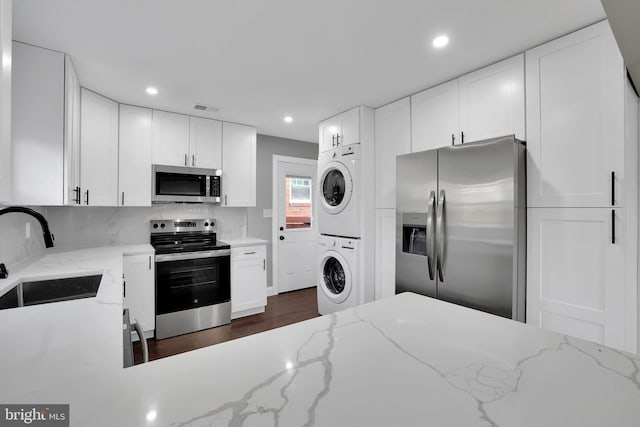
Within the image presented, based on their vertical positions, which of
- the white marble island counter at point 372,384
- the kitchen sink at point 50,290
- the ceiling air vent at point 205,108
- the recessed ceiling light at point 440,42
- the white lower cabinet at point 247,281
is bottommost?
the white lower cabinet at point 247,281

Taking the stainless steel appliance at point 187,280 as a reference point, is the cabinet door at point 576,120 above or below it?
above

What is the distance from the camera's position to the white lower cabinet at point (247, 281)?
137 inches

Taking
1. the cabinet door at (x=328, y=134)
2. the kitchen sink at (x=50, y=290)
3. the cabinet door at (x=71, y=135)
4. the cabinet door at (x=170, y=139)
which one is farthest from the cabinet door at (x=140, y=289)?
the cabinet door at (x=328, y=134)

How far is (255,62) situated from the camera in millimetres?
2291

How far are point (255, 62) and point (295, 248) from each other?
116 inches

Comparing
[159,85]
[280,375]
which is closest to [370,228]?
[159,85]

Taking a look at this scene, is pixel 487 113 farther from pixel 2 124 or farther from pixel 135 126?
pixel 135 126

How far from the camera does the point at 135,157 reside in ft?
10.3

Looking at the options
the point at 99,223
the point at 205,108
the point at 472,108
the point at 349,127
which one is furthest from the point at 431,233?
the point at 99,223

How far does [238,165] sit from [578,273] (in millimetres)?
3396

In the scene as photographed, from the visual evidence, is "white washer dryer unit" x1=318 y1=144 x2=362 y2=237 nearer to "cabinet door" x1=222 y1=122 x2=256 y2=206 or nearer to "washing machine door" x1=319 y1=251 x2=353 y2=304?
"washing machine door" x1=319 y1=251 x2=353 y2=304

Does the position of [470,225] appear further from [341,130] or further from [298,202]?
[298,202]

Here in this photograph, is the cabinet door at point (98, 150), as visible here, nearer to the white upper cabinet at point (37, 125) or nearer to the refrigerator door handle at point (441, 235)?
the white upper cabinet at point (37, 125)

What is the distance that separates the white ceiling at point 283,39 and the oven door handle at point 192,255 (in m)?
1.57
